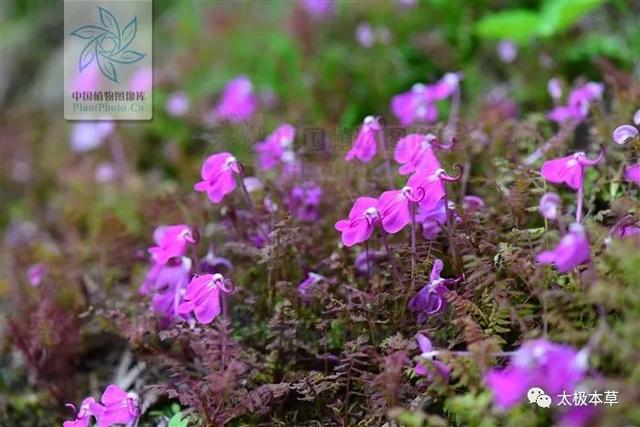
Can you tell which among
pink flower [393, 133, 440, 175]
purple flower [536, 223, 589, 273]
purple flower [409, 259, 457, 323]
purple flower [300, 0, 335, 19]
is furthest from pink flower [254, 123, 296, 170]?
purple flower [300, 0, 335, 19]

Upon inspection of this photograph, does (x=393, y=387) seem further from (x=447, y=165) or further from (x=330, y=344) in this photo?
(x=447, y=165)

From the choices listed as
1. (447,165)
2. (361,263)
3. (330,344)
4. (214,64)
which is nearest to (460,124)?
(447,165)

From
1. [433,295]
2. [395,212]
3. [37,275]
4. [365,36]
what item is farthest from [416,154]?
[365,36]

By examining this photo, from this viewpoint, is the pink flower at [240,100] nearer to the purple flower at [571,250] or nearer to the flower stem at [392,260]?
the flower stem at [392,260]

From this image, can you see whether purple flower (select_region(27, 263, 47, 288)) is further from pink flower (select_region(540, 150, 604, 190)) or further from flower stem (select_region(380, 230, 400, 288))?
pink flower (select_region(540, 150, 604, 190))

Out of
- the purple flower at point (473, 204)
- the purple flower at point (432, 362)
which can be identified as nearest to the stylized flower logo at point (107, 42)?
the purple flower at point (473, 204)

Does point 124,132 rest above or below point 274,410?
above
